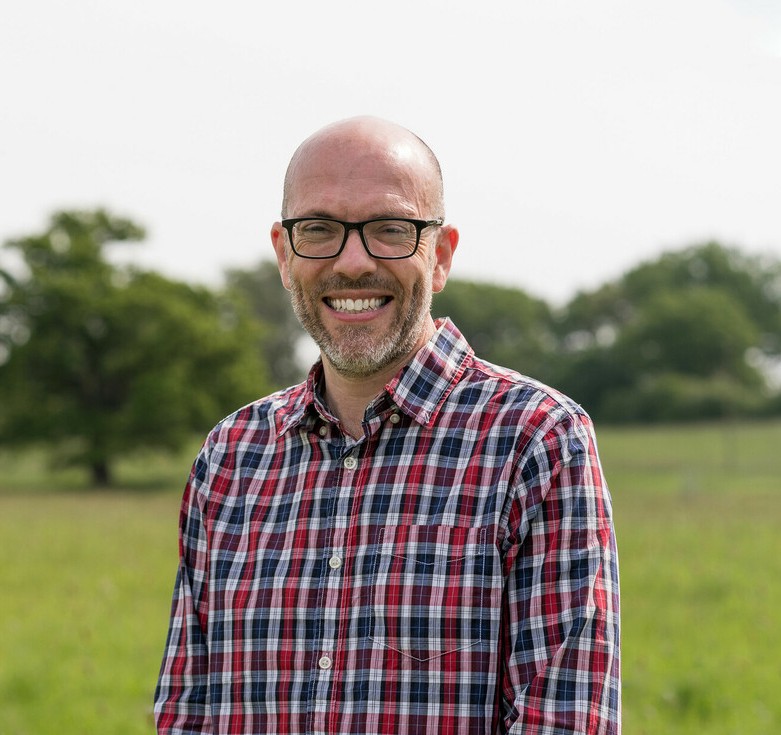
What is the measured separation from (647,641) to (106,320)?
30.0 m

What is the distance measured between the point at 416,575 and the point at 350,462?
0.33m

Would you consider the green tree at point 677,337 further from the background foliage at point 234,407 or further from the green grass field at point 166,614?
the green grass field at point 166,614

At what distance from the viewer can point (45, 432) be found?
3538 centimetres

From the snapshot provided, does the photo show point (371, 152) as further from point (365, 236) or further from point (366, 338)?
point (366, 338)

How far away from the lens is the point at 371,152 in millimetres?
2461

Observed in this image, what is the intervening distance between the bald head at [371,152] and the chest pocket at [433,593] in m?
0.76

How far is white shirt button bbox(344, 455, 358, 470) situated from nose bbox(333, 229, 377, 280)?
412 mm

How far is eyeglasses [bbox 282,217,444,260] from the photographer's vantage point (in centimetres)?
245

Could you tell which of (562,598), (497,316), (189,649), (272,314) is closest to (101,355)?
(272,314)

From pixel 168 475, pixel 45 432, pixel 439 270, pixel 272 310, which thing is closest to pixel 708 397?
pixel 272 310

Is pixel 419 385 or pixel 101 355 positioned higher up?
pixel 101 355

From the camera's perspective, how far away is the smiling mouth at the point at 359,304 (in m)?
2.50

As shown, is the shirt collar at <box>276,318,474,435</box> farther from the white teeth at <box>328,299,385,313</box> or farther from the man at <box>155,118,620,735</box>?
the white teeth at <box>328,299,385,313</box>

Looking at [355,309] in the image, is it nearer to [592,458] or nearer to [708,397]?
[592,458]
